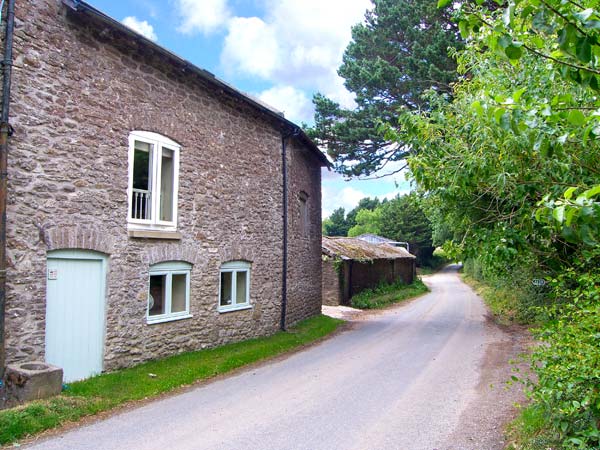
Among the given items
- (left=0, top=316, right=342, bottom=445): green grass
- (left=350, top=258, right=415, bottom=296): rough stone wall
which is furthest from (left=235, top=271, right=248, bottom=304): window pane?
(left=350, top=258, right=415, bottom=296): rough stone wall

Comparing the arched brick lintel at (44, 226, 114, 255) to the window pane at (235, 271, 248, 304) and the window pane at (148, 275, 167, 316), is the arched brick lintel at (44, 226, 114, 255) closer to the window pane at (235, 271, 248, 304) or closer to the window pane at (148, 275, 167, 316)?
the window pane at (148, 275, 167, 316)

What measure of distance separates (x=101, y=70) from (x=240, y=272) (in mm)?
6309

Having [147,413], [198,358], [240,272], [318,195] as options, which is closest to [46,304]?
[147,413]

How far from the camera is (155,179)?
10398 millimetres

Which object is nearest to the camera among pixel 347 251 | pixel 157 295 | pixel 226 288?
pixel 157 295

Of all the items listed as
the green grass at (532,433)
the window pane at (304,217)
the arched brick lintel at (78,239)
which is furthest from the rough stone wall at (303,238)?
the green grass at (532,433)

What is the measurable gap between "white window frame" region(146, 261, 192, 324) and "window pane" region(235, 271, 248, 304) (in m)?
2.31

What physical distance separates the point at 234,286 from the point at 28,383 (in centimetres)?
647

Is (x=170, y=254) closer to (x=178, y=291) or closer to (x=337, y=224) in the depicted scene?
(x=178, y=291)

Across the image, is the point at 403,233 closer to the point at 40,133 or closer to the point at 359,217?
the point at 359,217

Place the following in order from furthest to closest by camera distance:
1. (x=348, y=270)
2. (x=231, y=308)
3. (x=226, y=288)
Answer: (x=348, y=270)
(x=226, y=288)
(x=231, y=308)

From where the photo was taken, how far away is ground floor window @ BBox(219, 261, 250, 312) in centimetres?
1265

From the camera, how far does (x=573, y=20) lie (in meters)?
3.00

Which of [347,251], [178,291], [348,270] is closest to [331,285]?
[348,270]
